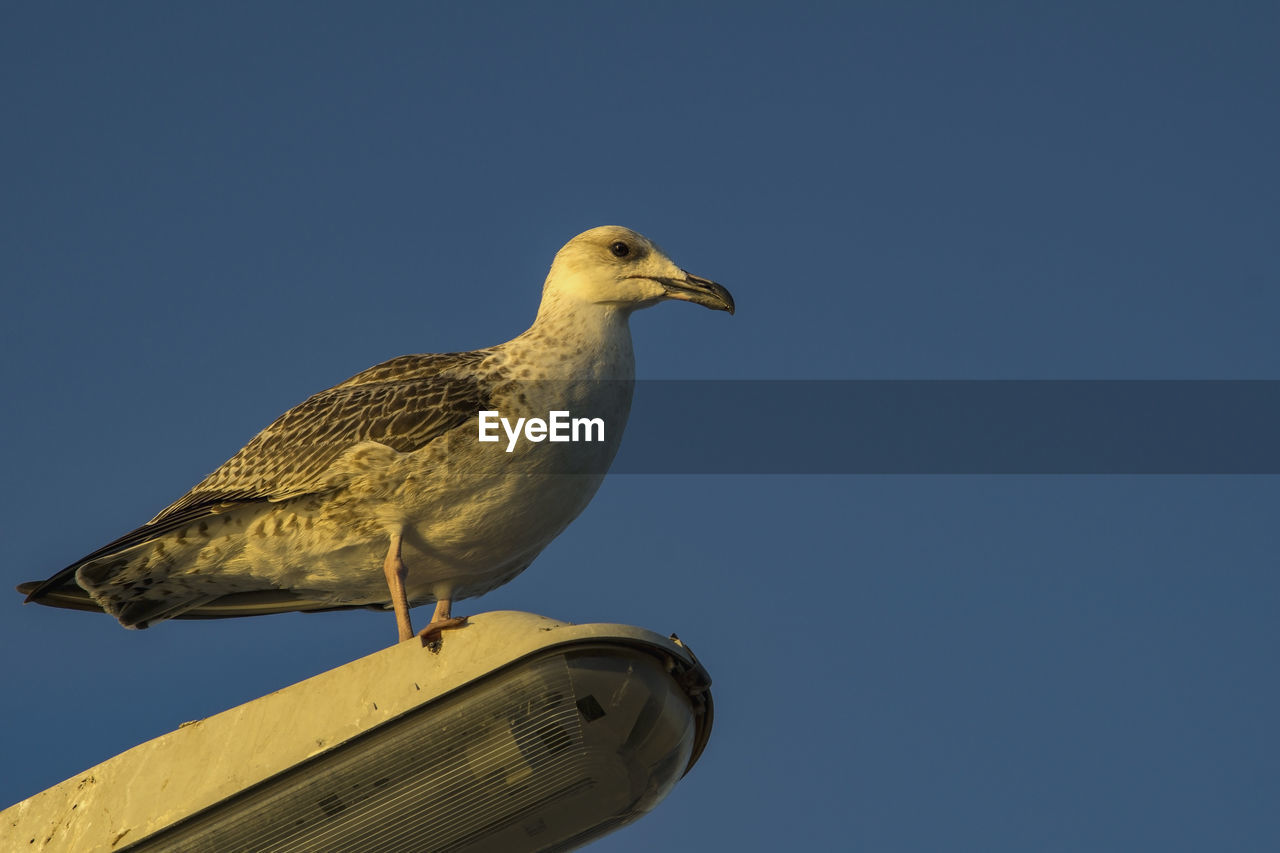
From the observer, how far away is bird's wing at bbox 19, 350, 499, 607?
27.4ft

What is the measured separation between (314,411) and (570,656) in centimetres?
403

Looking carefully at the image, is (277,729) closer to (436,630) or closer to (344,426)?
(436,630)

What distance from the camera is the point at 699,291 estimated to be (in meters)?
9.28

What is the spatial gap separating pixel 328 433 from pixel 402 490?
27.1 inches

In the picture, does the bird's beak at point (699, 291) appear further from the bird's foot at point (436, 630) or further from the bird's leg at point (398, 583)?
the bird's foot at point (436, 630)

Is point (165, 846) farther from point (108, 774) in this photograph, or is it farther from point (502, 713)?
point (502, 713)

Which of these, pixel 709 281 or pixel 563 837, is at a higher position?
pixel 709 281

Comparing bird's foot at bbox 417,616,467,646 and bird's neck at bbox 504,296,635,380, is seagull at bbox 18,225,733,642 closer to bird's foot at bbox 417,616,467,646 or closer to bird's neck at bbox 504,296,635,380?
bird's neck at bbox 504,296,635,380

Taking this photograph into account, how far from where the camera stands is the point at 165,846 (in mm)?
5656

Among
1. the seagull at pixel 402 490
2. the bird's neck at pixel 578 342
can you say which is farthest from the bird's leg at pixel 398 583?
the bird's neck at pixel 578 342

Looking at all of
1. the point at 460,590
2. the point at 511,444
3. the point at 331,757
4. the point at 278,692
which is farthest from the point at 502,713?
the point at 460,590

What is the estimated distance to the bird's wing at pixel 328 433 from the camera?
8.35m

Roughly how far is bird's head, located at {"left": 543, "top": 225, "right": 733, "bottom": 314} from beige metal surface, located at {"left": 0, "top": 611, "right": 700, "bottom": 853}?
3792 mm

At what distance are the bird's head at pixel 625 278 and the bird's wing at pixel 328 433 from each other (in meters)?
0.76
